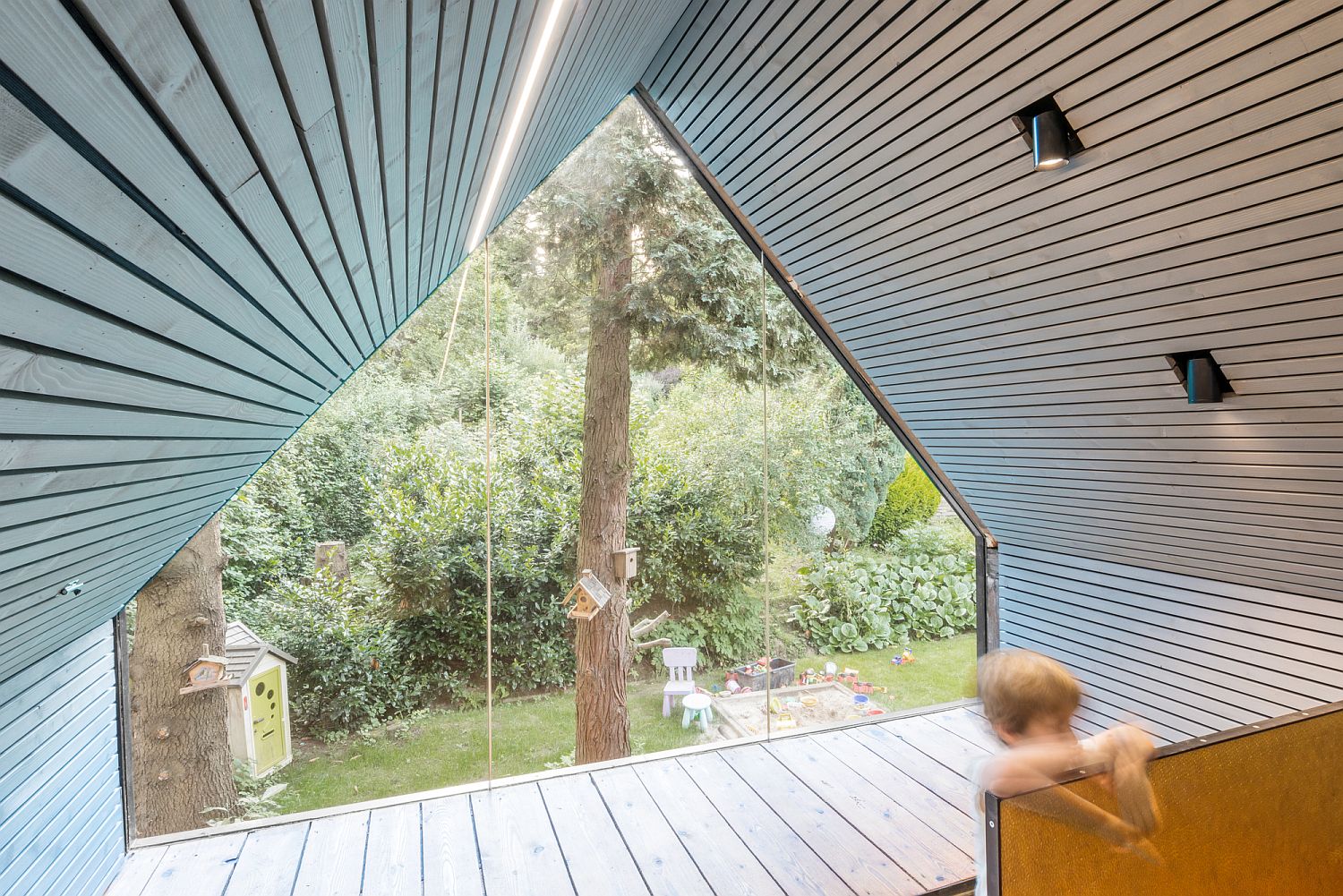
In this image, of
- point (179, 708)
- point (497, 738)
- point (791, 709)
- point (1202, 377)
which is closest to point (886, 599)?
point (791, 709)

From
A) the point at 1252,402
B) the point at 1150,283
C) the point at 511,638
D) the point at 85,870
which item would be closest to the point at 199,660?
→ the point at 85,870

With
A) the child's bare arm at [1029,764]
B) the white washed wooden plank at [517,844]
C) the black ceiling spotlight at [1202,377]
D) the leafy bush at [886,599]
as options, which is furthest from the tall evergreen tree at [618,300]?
the child's bare arm at [1029,764]

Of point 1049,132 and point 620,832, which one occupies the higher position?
point 1049,132

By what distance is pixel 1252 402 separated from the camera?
8.54 ft

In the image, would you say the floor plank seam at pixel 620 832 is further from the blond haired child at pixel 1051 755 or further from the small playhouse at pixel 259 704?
the blond haired child at pixel 1051 755

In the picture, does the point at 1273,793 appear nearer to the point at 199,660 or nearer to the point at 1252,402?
the point at 1252,402

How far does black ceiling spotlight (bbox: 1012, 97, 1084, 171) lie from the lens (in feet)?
7.02

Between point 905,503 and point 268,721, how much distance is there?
3.68 m

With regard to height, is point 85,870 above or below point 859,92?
below

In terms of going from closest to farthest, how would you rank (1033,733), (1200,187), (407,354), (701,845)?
(1033,733), (1200,187), (701,845), (407,354)

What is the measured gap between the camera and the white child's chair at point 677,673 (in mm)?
4090

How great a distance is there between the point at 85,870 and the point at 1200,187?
4316mm

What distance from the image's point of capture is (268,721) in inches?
126

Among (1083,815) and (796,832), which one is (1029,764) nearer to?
(1083,815)
